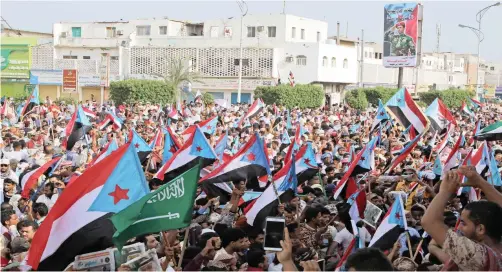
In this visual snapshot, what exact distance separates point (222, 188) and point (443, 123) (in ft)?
30.9

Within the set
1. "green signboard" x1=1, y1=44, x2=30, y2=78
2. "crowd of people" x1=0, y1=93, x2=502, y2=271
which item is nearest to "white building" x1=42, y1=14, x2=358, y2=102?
"green signboard" x1=1, y1=44, x2=30, y2=78

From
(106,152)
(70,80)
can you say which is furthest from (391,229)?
(70,80)

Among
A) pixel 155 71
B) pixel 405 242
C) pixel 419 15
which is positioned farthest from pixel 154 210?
pixel 155 71

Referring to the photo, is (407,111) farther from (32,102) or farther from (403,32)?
(403,32)

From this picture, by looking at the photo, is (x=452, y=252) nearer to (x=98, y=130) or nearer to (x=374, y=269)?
(x=374, y=269)

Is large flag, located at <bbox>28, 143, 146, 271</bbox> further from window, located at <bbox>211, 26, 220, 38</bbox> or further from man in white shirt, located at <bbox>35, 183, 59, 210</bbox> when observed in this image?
window, located at <bbox>211, 26, 220, 38</bbox>

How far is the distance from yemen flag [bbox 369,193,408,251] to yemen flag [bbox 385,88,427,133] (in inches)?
338

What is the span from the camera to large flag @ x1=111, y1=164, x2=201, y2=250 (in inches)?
199

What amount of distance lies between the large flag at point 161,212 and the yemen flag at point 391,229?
2.08m

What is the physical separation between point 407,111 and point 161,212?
11.0m

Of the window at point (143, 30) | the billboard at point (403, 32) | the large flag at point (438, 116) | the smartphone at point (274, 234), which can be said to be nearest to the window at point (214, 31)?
the window at point (143, 30)

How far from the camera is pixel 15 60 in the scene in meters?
53.8

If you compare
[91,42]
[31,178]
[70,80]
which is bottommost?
[31,178]

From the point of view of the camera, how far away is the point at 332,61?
178 ft
